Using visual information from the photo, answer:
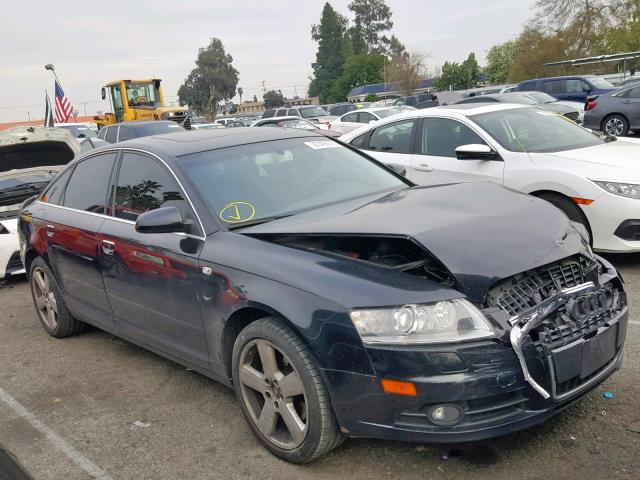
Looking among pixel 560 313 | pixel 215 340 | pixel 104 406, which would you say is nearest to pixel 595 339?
pixel 560 313

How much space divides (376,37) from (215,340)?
344 feet

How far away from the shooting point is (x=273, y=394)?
3.15 metres

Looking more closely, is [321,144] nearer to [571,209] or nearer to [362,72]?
[571,209]

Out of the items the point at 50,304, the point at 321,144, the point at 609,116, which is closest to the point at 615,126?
the point at 609,116

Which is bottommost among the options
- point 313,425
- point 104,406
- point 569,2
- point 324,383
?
point 104,406

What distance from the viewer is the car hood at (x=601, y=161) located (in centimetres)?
568

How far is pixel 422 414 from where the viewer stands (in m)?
2.69

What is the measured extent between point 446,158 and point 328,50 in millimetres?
99200

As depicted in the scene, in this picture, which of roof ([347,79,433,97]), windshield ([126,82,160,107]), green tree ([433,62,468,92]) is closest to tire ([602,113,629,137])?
windshield ([126,82,160,107])

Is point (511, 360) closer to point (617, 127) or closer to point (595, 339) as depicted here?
point (595, 339)

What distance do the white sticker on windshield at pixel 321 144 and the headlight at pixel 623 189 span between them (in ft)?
8.43

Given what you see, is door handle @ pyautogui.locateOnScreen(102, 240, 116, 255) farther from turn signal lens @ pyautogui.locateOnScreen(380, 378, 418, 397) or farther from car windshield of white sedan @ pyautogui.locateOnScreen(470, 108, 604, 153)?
car windshield of white sedan @ pyautogui.locateOnScreen(470, 108, 604, 153)

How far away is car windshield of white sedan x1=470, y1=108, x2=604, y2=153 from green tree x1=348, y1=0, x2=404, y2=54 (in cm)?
9905

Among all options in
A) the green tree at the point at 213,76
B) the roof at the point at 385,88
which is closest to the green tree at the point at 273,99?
the green tree at the point at 213,76
